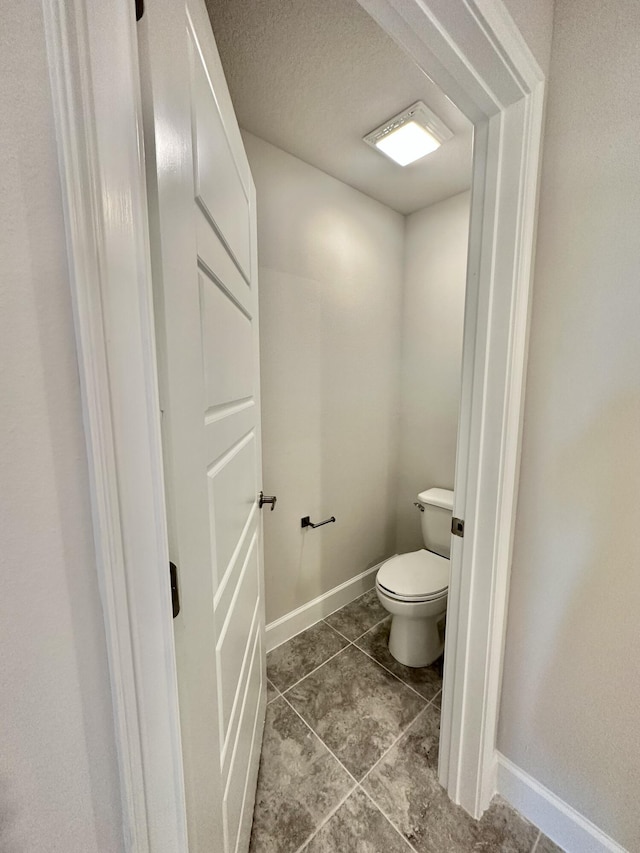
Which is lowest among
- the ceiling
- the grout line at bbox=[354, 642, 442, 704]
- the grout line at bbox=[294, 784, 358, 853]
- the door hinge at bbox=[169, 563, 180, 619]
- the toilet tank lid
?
the grout line at bbox=[354, 642, 442, 704]

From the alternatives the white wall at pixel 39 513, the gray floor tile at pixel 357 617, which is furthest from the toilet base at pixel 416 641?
the white wall at pixel 39 513

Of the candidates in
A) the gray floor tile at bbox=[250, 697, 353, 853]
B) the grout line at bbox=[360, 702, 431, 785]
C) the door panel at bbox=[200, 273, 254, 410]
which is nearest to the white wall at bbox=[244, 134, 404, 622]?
the gray floor tile at bbox=[250, 697, 353, 853]

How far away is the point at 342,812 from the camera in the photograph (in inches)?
41.1

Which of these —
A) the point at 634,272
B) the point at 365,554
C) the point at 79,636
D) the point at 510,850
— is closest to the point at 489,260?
the point at 634,272

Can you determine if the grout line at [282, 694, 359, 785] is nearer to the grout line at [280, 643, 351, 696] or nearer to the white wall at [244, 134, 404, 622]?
the grout line at [280, 643, 351, 696]

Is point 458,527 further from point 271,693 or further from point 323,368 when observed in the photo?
point 271,693

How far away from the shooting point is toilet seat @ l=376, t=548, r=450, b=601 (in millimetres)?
1505

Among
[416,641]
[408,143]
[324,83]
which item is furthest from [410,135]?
[416,641]

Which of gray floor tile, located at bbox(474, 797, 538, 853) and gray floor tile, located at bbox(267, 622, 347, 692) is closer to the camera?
gray floor tile, located at bbox(474, 797, 538, 853)

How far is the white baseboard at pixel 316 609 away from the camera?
A: 171 cm

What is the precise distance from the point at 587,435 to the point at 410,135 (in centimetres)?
142

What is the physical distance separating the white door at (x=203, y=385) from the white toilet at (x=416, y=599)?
818 millimetres

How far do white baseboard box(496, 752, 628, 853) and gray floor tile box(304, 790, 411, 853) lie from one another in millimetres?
391

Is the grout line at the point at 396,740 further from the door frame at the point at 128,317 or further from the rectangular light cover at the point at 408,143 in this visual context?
the rectangular light cover at the point at 408,143
